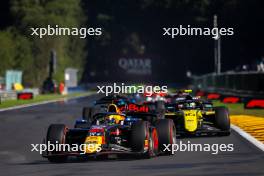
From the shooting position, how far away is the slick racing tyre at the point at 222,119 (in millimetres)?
20986

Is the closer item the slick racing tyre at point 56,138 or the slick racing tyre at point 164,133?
the slick racing tyre at point 56,138

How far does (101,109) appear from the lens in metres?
23.8

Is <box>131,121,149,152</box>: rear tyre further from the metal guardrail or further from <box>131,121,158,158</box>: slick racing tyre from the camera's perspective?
the metal guardrail

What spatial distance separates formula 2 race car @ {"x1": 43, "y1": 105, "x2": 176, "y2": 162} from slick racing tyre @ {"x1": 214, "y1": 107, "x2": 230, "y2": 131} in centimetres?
478

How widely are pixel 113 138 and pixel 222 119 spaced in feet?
19.5

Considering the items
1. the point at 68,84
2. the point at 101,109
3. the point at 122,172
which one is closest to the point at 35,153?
the point at 122,172

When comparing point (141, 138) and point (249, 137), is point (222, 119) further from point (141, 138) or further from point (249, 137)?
point (141, 138)

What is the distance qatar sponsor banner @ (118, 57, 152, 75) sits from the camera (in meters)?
131

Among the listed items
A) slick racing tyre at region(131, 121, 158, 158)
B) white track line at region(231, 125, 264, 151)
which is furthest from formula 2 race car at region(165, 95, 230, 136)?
slick racing tyre at region(131, 121, 158, 158)

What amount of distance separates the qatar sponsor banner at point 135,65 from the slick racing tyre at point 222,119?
356 feet

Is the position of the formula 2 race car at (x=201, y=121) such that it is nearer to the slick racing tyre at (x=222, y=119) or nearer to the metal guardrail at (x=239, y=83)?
the slick racing tyre at (x=222, y=119)

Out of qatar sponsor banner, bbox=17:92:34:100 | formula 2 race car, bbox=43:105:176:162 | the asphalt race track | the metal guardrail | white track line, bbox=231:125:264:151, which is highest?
the metal guardrail

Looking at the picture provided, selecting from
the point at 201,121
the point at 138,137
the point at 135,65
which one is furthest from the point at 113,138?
the point at 135,65

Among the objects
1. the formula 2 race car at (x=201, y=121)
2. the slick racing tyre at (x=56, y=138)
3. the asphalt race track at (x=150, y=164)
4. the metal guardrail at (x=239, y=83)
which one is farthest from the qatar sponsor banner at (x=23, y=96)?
the slick racing tyre at (x=56, y=138)
